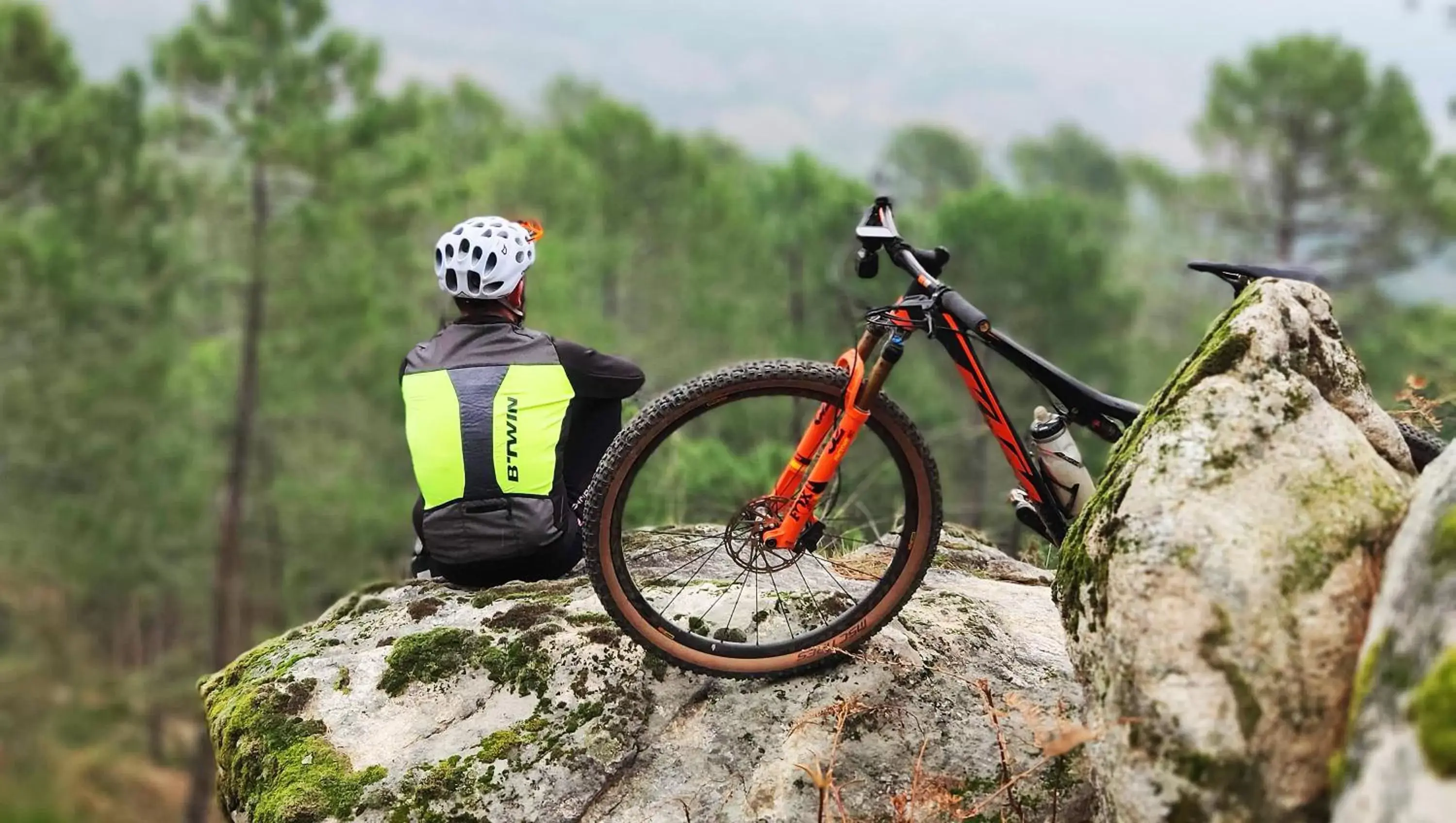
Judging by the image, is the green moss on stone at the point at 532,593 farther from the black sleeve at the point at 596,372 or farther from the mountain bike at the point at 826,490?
the black sleeve at the point at 596,372

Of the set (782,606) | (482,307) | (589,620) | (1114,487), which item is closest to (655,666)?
(589,620)

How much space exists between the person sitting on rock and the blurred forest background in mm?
6286

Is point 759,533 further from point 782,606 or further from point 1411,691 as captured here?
point 1411,691

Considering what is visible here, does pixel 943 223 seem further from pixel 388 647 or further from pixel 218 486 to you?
pixel 218 486

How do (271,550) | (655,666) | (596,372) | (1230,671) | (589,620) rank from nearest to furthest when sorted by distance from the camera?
(1230,671)
(655,666)
(589,620)
(596,372)
(271,550)

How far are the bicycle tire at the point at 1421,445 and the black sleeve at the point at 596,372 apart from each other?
249 centimetres

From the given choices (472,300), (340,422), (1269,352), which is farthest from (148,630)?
(1269,352)

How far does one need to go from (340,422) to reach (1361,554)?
1948 centimetres

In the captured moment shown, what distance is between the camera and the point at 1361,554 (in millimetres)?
2113

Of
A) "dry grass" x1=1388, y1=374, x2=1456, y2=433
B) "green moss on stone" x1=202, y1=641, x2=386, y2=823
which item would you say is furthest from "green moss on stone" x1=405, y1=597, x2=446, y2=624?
"dry grass" x1=1388, y1=374, x2=1456, y2=433

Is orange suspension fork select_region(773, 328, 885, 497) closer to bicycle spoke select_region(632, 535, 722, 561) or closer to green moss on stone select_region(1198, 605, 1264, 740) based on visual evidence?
bicycle spoke select_region(632, 535, 722, 561)

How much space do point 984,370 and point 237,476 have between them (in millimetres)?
14632

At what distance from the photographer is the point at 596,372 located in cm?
368

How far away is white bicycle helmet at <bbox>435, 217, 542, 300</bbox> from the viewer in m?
3.73
